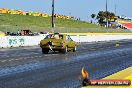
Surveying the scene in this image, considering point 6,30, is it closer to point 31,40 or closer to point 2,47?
point 31,40

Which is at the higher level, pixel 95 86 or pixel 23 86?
pixel 95 86

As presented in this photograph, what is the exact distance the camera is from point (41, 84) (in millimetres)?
13133

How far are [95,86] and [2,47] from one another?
3458 cm

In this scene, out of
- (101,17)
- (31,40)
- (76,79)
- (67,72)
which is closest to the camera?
(76,79)

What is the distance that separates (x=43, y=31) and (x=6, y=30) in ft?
38.1

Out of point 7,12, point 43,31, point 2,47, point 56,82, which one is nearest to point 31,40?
point 2,47

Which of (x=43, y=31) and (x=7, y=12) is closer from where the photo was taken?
(x=43, y=31)

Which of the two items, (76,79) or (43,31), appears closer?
(76,79)

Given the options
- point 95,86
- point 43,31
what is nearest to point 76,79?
point 95,86

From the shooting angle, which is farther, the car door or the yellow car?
the car door

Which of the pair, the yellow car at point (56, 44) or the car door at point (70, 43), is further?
the car door at point (70, 43)

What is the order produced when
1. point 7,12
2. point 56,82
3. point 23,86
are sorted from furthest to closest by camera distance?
point 7,12, point 56,82, point 23,86

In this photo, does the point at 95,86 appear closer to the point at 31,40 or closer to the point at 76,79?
the point at 76,79

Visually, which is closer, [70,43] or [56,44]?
[56,44]
